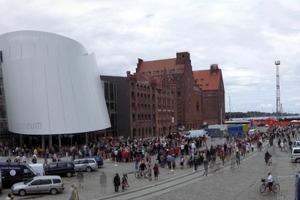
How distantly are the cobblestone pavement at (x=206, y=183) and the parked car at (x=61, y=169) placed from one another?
640 mm

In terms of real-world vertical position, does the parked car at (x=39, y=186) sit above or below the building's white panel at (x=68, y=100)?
below

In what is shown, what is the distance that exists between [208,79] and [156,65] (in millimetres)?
33128

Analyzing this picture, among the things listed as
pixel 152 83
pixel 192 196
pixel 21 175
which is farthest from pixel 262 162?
pixel 152 83

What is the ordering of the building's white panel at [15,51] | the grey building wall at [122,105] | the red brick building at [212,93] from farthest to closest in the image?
the red brick building at [212,93] → the grey building wall at [122,105] → the building's white panel at [15,51]

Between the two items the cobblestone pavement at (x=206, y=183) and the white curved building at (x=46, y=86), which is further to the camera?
the white curved building at (x=46, y=86)

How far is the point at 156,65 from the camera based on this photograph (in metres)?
122

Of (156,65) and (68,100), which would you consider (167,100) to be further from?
(68,100)

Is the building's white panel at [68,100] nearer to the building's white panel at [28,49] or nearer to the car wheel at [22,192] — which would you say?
the building's white panel at [28,49]

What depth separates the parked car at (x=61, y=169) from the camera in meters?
29.5

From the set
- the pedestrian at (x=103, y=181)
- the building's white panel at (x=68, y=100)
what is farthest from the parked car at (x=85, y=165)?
the building's white panel at (x=68, y=100)

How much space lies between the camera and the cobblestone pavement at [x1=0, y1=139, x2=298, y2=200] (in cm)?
2248

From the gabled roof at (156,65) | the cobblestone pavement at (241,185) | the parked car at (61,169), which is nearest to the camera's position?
the cobblestone pavement at (241,185)

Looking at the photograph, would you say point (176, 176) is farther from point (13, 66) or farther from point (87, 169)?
point (13, 66)

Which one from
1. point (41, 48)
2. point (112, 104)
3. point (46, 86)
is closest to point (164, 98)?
point (112, 104)
